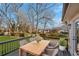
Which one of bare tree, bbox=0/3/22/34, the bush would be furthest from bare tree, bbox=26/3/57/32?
the bush

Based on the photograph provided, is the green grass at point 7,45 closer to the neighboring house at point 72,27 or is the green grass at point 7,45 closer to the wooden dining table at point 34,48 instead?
the wooden dining table at point 34,48

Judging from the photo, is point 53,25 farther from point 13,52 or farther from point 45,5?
point 13,52

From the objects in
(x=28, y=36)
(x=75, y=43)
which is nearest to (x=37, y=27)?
(x=28, y=36)

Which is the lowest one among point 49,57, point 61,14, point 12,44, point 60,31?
point 49,57

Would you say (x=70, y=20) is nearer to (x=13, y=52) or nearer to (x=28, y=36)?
(x=28, y=36)

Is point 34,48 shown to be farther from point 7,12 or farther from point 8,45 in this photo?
point 7,12

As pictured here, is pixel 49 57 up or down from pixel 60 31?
down

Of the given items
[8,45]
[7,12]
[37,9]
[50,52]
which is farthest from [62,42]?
A: [7,12]

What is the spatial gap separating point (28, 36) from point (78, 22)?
34.4 inches

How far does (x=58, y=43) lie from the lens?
314 cm

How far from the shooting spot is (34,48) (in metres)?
3.16

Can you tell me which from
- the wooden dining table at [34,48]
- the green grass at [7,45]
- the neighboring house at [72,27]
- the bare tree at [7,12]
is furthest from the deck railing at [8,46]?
the neighboring house at [72,27]

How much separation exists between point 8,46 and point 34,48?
442 mm

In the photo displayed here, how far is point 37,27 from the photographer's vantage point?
3.14m
